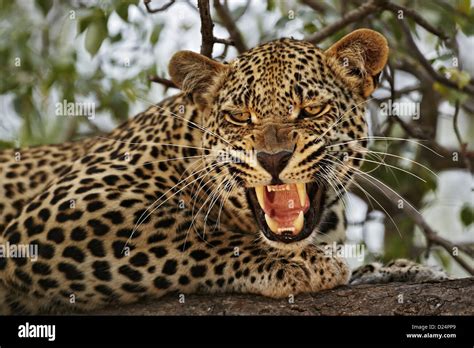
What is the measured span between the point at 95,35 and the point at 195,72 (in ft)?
3.47

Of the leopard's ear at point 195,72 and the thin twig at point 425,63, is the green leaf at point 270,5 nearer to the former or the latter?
the thin twig at point 425,63

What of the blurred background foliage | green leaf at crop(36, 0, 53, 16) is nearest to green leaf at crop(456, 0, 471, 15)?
the blurred background foliage

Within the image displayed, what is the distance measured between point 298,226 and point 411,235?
3161mm

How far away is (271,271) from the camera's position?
5656mm

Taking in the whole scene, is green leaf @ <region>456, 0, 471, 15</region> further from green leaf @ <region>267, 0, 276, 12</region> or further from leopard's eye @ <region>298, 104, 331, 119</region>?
leopard's eye @ <region>298, 104, 331, 119</region>

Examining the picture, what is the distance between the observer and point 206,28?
6.04 meters

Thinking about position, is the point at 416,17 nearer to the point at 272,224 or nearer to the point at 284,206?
the point at 284,206

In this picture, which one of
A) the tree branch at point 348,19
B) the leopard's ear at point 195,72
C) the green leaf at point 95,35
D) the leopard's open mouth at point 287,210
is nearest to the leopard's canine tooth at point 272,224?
the leopard's open mouth at point 287,210

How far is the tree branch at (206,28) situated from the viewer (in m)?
5.93

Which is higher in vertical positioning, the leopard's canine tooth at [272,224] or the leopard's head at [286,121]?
the leopard's head at [286,121]

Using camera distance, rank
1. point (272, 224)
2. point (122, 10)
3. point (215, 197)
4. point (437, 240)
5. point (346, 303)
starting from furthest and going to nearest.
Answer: point (437, 240) → point (122, 10) → point (215, 197) → point (272, 224) → point (346, 303)

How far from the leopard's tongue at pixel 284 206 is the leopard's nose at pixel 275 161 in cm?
28

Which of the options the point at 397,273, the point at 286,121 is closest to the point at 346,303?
the point at 397,273
